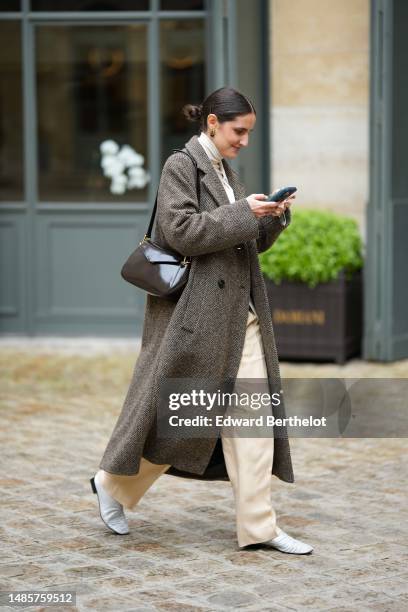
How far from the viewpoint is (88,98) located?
10.5m

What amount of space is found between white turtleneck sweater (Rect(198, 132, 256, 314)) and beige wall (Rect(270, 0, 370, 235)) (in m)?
5.14

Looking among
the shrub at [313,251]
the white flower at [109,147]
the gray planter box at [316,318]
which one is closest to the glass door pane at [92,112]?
the white flower at [109,147]

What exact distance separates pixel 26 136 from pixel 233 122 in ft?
19.5

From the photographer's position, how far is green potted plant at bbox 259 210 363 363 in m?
9.52

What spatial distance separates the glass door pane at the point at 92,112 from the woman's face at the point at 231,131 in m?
5.63

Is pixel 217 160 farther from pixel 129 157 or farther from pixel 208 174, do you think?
pixel 129 157

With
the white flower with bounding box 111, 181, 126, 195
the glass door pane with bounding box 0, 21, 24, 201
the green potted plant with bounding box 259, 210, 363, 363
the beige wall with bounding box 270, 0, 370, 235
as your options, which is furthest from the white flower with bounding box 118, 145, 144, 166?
the green potted plant with bounding box 259, 210, 363, 363

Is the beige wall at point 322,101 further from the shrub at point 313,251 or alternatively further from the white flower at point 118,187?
the white flower at point 118,187

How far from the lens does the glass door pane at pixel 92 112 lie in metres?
10.4

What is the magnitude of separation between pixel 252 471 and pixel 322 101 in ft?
18.7

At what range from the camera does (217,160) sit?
5047 millimetres

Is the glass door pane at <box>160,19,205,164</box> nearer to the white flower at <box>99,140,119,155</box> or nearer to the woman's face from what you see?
the white flower at <box>99,140,119,155</box>

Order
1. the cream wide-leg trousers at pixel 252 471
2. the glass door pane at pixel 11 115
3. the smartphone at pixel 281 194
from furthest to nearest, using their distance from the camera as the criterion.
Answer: the glass door pane at pixel 11 115 < the cream wide-leg trousers at pixel 252 471 < the smartphone at pixel 281 194

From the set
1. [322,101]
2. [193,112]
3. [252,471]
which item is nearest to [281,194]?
[193,112]
